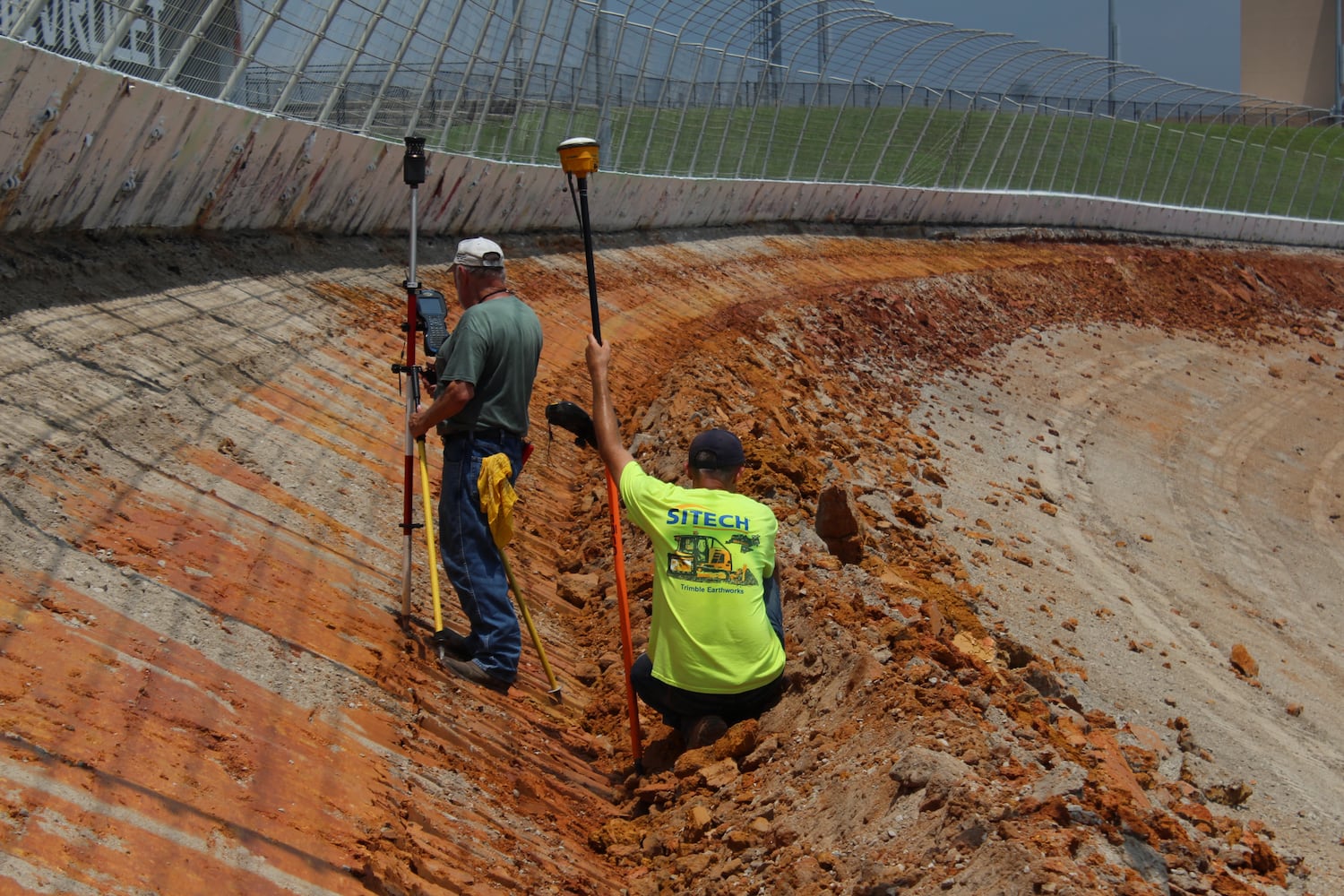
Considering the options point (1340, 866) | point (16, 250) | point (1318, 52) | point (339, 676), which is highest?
point (1318, 52)

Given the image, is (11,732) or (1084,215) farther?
(1084,215)

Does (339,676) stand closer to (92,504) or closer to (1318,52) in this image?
(92,504)

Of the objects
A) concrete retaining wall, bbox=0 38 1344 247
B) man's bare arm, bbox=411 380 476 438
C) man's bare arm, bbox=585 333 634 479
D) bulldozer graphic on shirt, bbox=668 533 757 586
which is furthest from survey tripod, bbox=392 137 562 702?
concrete retaining wall, bbox=0 38 1344 247

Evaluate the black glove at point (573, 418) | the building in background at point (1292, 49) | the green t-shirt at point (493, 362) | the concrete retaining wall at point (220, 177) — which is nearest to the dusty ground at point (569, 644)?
the concrete retaining wall at point (220, 177)

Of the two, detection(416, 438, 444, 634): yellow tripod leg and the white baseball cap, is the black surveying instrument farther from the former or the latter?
the white baseball cap

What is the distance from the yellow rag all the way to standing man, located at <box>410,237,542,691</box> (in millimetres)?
62

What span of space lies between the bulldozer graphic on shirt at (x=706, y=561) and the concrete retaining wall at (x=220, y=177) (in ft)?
18.6

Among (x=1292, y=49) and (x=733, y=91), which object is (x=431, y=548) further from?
(x=1292, y=49)

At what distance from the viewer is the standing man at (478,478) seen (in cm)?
602

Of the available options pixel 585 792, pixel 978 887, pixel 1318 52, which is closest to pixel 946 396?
pixel 585 792

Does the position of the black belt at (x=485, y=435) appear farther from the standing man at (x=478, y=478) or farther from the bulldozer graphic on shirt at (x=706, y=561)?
the bulldozer graphic on shirt at (x=706, y=561)

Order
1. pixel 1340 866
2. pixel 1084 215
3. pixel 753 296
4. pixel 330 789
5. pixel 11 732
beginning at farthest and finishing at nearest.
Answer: pixel 1084 215
pixel 753 296
pixel 1340 866
pixel 330 789
pixel 11 732

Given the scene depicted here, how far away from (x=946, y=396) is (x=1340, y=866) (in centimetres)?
1157

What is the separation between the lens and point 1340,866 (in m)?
6.74
